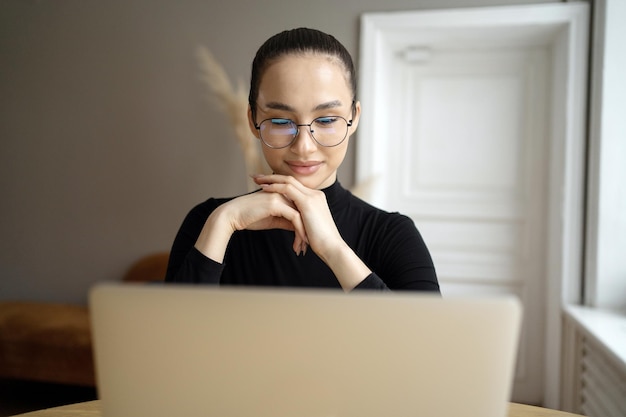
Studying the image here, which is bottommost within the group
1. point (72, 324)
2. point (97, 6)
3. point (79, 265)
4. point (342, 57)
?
point (72, 324)

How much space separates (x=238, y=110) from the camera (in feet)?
8.56

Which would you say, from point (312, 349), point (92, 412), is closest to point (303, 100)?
point (312, 349)

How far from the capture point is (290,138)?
1.05 meters

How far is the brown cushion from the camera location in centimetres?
259

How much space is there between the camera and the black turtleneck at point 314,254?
112cm

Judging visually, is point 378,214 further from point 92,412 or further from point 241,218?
point 92,412

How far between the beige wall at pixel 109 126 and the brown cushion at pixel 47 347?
446mm

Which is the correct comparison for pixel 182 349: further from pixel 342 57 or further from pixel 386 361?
pixel 342 57

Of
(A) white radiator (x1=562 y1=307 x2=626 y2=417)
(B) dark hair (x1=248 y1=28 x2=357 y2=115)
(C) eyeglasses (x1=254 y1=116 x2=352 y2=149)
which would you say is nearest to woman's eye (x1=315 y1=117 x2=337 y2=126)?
(C) eyeglasses (x1=254 y1=116 x2=352 y2=149)

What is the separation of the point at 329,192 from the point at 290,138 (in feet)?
0.64

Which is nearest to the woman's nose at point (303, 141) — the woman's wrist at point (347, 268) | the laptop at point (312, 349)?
the woman's wrist at point (347, 268)

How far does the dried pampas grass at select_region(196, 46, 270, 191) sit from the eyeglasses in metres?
1.51

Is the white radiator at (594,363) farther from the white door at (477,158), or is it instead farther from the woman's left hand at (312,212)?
the woman's left hand at (312,212)

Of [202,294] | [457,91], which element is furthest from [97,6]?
[202,294]
